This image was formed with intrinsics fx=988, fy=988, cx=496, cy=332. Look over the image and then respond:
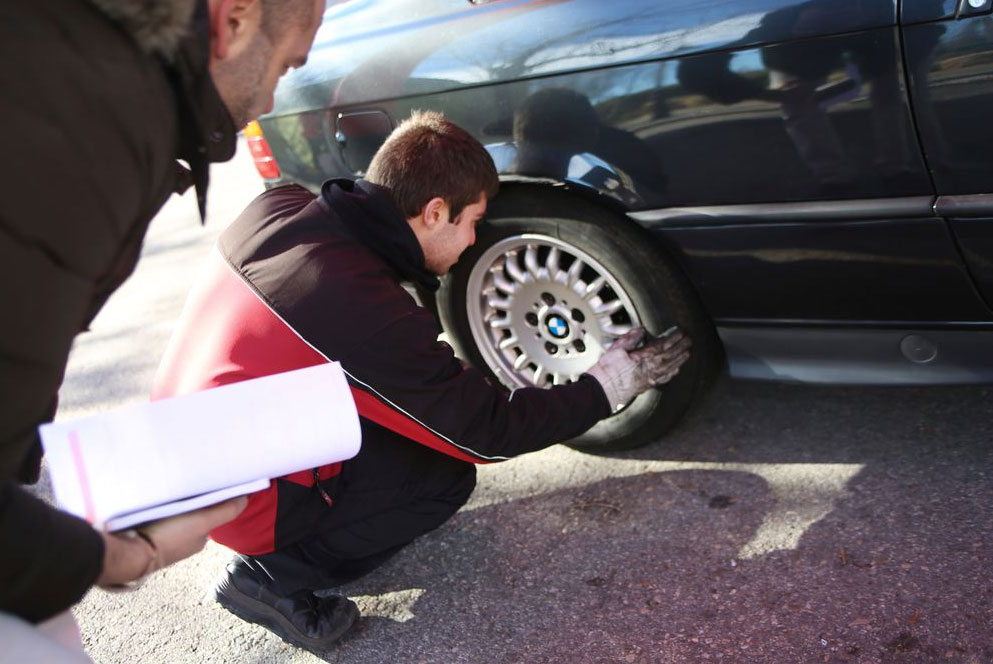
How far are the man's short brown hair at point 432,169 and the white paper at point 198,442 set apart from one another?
73 cm

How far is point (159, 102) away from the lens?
1.14 m

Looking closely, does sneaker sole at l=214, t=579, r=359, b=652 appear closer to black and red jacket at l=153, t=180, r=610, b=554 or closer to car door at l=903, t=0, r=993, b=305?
black and red jacket at l=153, t=180, r=610, b=554

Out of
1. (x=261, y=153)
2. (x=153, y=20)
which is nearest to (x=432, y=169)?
(x=261, y=153)

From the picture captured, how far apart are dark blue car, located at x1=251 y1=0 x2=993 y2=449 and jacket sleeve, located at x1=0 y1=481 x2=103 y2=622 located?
1573 mm

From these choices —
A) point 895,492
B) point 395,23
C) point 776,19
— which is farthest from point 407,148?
point 895,492

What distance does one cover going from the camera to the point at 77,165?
3.42 ft

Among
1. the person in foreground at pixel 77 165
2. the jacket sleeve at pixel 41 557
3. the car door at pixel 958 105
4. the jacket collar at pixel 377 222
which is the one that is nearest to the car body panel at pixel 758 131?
the car door at pixel 958 105

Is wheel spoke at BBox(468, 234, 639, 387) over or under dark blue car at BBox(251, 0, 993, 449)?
under

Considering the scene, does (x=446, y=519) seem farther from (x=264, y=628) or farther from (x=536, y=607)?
(x=264, y=628)

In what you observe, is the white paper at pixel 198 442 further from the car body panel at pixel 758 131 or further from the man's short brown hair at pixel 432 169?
the car body panel at pixel 758 131

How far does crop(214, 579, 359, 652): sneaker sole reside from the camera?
234 cm

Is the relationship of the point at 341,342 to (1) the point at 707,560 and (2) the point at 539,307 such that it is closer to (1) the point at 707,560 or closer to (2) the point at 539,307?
(2) the point at 539,307

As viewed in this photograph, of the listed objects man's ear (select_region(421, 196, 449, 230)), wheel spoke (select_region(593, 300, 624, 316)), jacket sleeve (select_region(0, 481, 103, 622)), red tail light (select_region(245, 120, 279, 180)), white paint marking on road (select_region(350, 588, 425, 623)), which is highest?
jacket sleeve (select_region(0, 481, 103, 622))

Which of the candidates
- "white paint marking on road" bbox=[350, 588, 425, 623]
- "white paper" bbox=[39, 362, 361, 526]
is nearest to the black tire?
"white paint marking on road" bbox=[350, 588, 425, 623]
